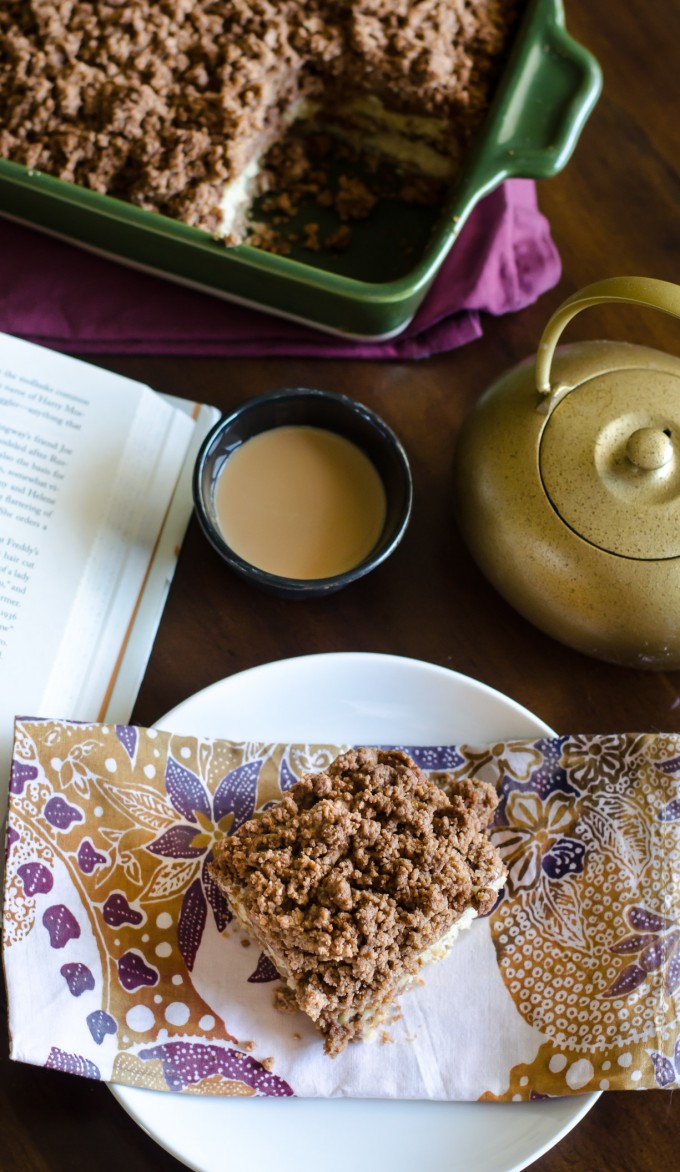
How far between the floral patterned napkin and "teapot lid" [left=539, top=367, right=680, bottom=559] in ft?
0.61

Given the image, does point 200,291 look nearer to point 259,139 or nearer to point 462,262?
point 259,139

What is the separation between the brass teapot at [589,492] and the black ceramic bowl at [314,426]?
0.29 ft

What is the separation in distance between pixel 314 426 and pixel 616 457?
322mm

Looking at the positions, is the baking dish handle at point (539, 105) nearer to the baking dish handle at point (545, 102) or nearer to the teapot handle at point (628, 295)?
the baking dish handle at point (545, 102)

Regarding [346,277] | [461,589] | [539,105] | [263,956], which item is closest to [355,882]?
[263,956]

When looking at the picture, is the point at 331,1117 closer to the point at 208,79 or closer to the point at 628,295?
the point at 628,295

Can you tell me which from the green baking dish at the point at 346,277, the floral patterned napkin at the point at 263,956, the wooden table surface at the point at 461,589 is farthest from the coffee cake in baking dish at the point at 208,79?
the floral patterned napkin at the point at 263,956

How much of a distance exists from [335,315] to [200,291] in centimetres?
18

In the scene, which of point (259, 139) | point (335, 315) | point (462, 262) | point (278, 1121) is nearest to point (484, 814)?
point (278, 1121)

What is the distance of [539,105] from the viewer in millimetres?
1099

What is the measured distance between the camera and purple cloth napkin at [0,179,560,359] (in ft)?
3.78

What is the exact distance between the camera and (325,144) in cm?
125

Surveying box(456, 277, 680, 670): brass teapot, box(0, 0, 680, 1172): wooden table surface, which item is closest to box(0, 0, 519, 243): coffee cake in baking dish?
box(0, 0, 680, 1172): wooden table surface

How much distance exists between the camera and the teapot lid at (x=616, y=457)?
0.89m
